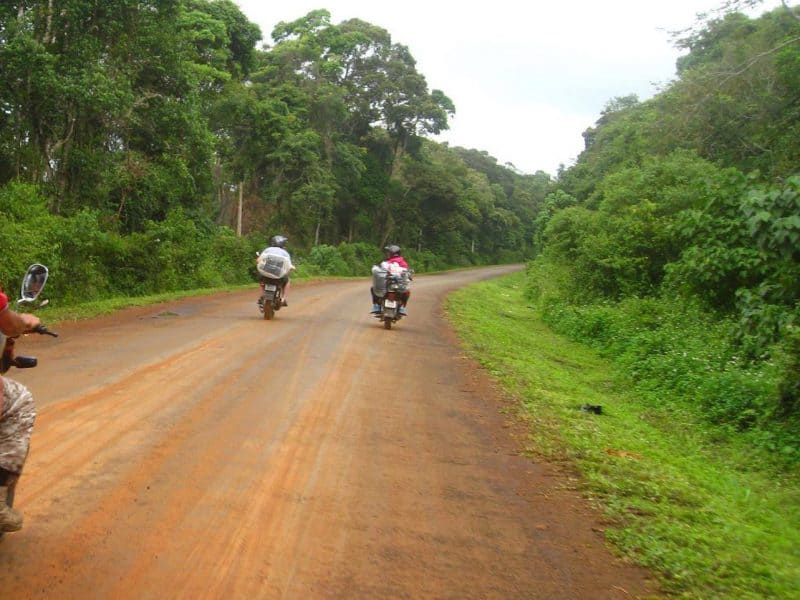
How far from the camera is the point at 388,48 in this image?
4434 centimetres

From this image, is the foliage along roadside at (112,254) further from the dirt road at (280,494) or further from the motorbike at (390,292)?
the motorbike at (390,292)

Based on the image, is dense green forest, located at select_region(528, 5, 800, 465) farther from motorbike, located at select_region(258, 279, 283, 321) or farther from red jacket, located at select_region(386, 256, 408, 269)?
motorbike, located at select_region(258, 279, 283, 321)

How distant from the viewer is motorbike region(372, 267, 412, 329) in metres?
14.7

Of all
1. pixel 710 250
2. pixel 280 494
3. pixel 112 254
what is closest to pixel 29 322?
pixel 280 494

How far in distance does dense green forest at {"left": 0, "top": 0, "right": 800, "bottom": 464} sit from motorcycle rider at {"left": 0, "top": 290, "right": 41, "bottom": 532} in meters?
6.81

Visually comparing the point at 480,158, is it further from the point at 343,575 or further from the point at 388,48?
the point at 343,575

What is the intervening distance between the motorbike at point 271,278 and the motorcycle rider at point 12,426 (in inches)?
419

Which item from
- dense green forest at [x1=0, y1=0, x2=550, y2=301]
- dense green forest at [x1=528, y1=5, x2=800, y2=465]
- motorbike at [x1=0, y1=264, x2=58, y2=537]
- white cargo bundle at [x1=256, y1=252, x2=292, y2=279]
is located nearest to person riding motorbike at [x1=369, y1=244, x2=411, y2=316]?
white cargo bundle at [x1=256, y1=252, x2=292, y2=279]

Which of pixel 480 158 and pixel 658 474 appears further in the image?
pixel 480 158

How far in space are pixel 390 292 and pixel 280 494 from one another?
1018 cm

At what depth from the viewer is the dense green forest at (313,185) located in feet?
32.9

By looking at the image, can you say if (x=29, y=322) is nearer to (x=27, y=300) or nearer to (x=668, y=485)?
(x=27, y=300)

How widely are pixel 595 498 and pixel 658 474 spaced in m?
1.11

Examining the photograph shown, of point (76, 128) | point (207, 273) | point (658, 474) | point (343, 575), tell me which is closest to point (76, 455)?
point (343, 575)
